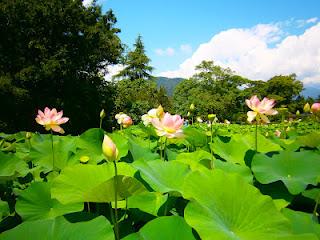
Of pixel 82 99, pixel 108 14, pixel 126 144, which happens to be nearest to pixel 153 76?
pixel 108 14

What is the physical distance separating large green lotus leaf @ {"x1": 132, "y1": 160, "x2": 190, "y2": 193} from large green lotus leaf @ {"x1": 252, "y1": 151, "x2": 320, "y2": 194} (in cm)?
22

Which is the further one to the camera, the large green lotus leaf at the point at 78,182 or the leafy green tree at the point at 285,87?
the leafy green tree at the point at 285,87

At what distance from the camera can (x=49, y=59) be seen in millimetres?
13516

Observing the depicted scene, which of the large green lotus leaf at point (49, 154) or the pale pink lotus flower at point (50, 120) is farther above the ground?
the pale pink lotus flower at point (50, 120)

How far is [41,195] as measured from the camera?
0.90 meters

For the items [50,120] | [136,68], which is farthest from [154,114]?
[136,68]

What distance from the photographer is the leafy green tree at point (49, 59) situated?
12.9 metres

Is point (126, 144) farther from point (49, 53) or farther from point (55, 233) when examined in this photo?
point (49, 53)

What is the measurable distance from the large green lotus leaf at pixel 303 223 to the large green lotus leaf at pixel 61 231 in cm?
40

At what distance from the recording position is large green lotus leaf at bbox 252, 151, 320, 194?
91 centimetres

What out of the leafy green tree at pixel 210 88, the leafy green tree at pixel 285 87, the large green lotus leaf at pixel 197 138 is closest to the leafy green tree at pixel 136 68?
the leafy green tree at pixel 210 88

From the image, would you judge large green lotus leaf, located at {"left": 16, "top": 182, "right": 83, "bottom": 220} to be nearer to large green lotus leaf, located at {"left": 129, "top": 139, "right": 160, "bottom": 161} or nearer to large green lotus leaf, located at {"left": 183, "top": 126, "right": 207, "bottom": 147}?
large green lotus leaf, located at {"left": 129, "top": 139, "right": 160, "bottom": 161}

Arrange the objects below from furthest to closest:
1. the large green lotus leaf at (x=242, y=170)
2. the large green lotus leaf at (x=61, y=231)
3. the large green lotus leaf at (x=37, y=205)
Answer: the large green lotus leaf at (x=242, y=170), the large green lotus leaf at (x=37, y=205), the large green lotus leaf at (x=61, y=231)

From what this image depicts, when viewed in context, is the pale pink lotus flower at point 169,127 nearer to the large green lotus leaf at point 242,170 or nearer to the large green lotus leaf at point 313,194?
the large green lotus leaf at point 242,170
